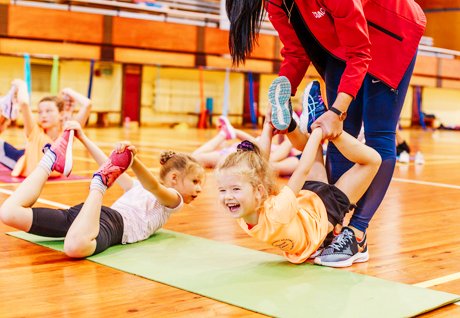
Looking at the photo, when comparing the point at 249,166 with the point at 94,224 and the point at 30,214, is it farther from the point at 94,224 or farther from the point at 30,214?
the point at 30,214

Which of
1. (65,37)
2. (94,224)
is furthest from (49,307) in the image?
(65,37)

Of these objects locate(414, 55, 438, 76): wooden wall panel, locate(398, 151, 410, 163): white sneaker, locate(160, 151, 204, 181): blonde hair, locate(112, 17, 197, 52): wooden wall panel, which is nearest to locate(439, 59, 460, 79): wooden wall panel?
locate(414, 55, 438, 76): wooden wall panel

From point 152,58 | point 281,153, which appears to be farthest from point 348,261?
point 152,58

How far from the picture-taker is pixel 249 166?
189cm

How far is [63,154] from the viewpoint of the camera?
222cm

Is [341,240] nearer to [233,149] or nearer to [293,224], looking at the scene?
[293,224]

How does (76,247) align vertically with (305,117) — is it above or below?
below

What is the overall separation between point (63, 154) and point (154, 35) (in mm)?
7102

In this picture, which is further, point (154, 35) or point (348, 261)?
Answer: point (154, 35)

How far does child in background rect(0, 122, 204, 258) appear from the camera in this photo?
200cm

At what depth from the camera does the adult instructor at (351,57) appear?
1.86 metres

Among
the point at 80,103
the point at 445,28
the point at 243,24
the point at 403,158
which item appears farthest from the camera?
the point at 445,28

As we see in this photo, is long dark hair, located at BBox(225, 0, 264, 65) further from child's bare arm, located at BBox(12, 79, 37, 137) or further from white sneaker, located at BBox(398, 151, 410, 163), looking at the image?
white sneaker, located at BBox(398, 151, 410, 163)

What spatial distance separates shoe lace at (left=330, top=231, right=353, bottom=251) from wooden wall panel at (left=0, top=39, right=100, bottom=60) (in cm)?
671
